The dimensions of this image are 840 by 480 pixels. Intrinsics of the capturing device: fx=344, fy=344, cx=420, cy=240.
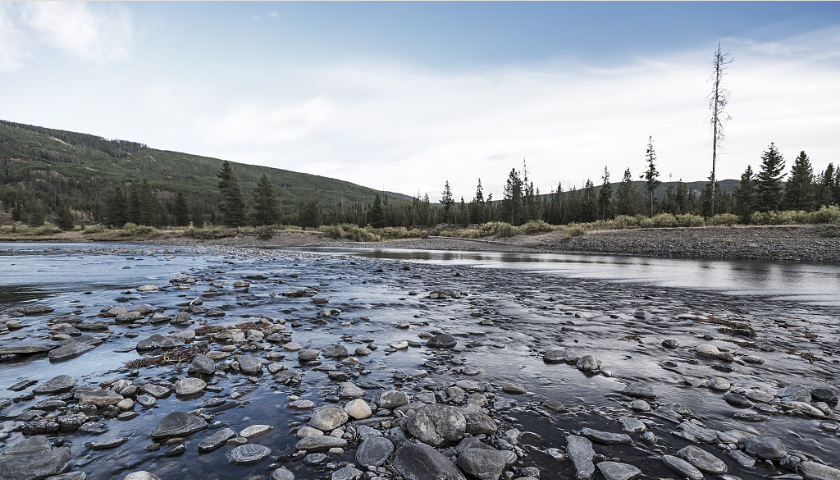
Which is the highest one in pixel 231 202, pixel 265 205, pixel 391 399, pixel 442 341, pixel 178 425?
pixel 231 202

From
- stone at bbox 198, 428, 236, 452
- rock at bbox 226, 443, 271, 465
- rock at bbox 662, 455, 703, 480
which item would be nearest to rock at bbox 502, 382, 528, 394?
rock at bbox 662, 455, 703, 480

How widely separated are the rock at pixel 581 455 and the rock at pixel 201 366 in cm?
409

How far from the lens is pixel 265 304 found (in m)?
8.48

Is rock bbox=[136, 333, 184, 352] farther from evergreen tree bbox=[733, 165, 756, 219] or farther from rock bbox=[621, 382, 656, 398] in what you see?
evergreen tree bbox=[733, 165, 756, 219]

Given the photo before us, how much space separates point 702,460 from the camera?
2.61 m

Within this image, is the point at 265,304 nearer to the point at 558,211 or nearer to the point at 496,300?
the point at 496,300

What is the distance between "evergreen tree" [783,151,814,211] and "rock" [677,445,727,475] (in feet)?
252

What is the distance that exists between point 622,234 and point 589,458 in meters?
37.2

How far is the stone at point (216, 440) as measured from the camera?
2719mm

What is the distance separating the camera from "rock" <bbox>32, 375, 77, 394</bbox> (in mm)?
3642

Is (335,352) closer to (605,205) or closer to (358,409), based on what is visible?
(358,409)

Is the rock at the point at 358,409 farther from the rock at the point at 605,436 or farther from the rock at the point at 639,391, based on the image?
the rock at the point at 639,391

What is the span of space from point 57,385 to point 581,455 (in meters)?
5.26

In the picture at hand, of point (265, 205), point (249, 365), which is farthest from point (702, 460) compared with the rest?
point (265, 205)
